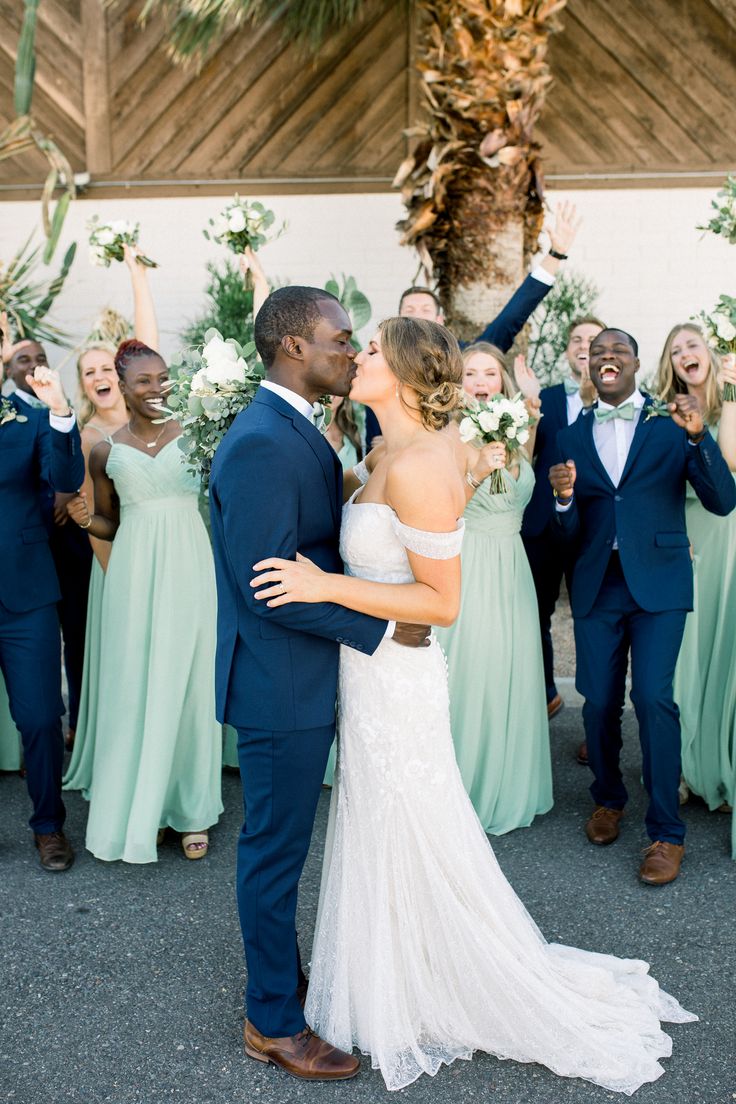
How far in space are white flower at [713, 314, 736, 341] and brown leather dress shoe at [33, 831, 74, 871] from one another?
3.40m

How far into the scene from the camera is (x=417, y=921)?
3127 millimetres

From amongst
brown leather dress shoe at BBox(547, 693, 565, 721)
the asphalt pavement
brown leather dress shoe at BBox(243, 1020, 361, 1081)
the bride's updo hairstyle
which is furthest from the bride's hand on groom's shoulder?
brown leather dress shoe at BBox(547, 693, 565, 721)

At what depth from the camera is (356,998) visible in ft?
10.4

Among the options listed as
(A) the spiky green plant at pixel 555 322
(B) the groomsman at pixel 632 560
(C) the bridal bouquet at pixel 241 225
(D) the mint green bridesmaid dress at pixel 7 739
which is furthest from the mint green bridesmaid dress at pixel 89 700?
(A) the spiky green plant at pixel 555 322

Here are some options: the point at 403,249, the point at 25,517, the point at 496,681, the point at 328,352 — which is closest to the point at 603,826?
the point at 496,681

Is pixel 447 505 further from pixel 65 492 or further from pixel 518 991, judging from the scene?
pixel 65 492

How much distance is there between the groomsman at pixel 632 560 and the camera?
441cm

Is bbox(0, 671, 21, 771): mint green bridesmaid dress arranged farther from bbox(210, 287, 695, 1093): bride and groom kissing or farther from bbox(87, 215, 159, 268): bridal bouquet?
bbox(210, 287, 695, 1093): bride and groom kissing

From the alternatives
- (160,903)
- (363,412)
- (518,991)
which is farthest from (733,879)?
(363,412)

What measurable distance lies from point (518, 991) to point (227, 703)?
1.18m

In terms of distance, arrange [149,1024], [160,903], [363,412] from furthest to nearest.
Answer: [363,412] → [160,903] → [149,1024]

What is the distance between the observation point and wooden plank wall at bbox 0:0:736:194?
9883mm

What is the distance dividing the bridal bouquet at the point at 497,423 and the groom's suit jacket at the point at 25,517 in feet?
5.15

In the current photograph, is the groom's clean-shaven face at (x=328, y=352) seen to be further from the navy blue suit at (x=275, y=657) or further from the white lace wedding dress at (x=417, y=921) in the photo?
the white lace wedding dress at (x=417, y=921)
